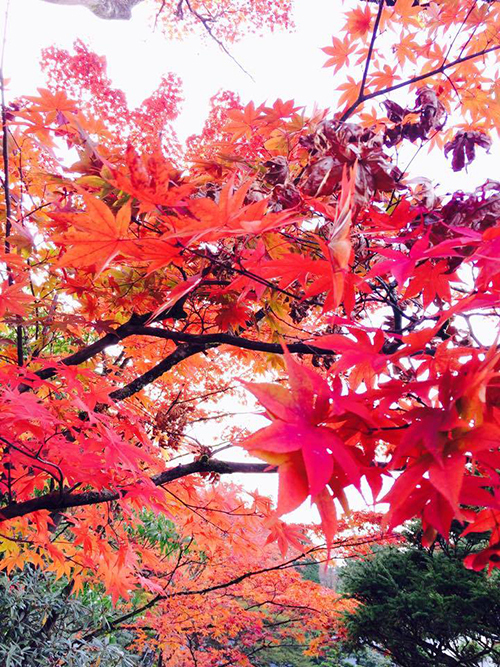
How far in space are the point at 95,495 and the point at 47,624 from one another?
381 cm

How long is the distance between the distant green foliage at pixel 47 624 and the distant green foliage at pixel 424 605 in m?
3.42

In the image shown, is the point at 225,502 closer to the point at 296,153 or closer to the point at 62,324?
the point at 62,324

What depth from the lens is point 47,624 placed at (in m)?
4.67

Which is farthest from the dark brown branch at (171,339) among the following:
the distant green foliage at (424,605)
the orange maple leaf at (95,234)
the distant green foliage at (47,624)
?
the distant green foliage at (424,605)

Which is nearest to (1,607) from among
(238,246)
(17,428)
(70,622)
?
(70,622)

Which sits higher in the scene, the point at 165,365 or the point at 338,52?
the point at 338,52

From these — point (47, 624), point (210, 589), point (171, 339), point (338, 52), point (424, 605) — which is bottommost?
point (424, 605)

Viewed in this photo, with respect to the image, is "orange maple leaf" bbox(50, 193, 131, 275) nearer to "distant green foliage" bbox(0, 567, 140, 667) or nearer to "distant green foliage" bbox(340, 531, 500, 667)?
"distant green foliage" bbox(0, 567, 140, 667)

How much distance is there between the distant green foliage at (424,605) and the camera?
5332 millimetres

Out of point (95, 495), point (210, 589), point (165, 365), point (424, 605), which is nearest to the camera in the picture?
point (95, 495)

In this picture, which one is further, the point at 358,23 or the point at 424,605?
the point at 424,605

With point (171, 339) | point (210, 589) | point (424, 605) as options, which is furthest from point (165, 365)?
point (424, 605)

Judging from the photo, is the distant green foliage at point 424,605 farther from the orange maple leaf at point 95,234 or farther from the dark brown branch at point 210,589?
the orange maple leaf at point 95,234

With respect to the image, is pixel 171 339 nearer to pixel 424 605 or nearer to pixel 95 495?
pixel 95 495
